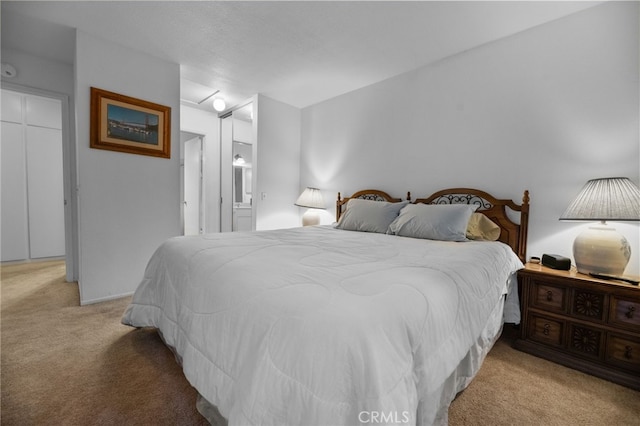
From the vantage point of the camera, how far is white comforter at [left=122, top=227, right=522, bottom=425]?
2.32 ft

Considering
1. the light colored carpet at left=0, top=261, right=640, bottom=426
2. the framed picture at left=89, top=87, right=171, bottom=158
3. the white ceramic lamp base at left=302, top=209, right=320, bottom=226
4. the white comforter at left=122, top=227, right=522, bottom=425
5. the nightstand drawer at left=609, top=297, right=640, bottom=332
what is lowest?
the light colored carpet at left=0, top=261, right=640, bottom=426

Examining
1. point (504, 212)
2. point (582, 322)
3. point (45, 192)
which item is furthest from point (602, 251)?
point (45, 192)

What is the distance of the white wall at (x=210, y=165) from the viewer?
482 cm

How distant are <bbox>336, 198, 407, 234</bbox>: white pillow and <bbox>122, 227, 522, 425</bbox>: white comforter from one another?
114 cm

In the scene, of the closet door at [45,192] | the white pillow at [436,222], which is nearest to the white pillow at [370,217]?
the white pillow at [436,222]

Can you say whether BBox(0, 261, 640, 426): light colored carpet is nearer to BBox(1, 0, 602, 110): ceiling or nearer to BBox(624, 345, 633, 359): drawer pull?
BBox(624, 345, 633, 359): drawer pull

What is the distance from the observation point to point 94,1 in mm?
2135

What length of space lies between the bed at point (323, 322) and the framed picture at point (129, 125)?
5.32ft

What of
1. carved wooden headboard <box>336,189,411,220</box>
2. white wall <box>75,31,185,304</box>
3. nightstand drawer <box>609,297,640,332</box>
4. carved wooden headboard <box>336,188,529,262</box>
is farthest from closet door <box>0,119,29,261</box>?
nightstand drawer <box>609,297,640,332</box>

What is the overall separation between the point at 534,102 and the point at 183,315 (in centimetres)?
304

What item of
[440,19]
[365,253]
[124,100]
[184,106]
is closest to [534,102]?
[440,19]

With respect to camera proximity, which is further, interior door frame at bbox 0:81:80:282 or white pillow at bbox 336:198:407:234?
interior door frame at bbox 0:81:80:282

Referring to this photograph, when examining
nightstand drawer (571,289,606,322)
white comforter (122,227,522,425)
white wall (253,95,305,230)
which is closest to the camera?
white comforter (122,227,522,425)

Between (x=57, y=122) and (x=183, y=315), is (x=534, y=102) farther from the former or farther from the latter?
(x=57, y=122)
